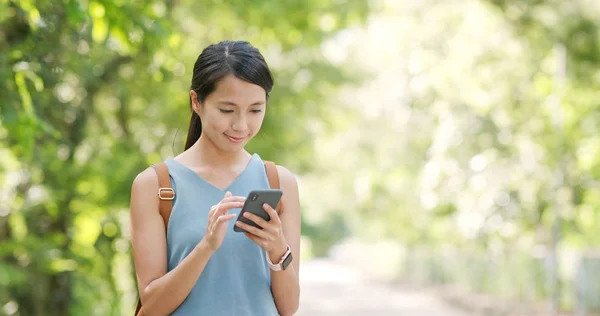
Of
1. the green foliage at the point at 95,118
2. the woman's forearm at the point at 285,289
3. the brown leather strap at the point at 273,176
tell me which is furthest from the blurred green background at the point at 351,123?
the woman's forearm at the point at 285,289

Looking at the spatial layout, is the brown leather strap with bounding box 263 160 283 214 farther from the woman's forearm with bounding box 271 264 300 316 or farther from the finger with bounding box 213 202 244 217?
the finger with bounding box 213 202 244 217

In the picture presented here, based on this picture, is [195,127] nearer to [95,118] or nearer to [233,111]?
[233,111]

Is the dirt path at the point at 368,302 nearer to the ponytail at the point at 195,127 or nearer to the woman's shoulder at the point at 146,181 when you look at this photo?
the ponytail at the point at 195,127

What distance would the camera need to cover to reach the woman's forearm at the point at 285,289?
2779mm

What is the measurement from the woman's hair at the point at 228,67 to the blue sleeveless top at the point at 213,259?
26 centimetres

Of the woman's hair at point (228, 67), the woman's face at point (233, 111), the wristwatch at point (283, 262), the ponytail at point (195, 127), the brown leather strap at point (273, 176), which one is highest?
the woman's hair at point (228, 67)

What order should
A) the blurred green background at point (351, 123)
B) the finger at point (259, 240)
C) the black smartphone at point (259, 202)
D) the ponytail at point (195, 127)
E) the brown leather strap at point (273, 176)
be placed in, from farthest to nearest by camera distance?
the blurred green background at point (351, 123)
the ponytail at point (195, 127)
the brown leather strap at point (273, 176)
the finger at point (259, 240)
the black smartphone at point (259, 202)

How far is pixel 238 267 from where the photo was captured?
2791 mm

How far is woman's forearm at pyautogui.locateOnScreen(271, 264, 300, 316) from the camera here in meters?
2.78

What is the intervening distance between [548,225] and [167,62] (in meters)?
15.1

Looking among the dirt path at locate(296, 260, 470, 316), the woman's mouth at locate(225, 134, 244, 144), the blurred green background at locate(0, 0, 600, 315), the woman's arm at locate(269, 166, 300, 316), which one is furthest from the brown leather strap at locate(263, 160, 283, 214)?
the dirt path at locate(296, 260, 470, 316)

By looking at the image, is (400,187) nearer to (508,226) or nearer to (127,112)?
(508,226)

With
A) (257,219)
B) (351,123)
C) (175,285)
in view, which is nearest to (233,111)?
(257,219)

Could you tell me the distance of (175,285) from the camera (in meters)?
2.69
